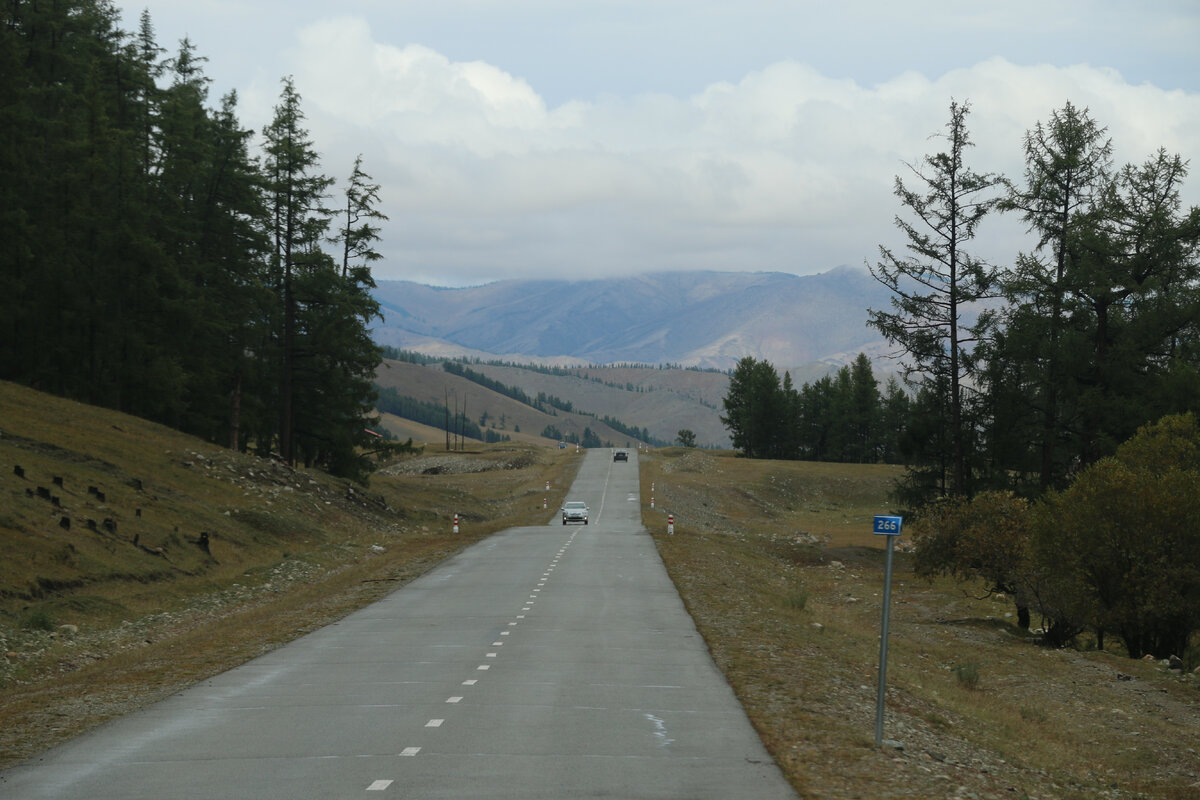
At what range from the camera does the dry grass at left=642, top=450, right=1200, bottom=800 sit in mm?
11883

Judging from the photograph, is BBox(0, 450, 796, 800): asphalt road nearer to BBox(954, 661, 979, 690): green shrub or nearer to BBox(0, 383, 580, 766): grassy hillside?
BBox(0, 383, 580, 766): grassy hillside

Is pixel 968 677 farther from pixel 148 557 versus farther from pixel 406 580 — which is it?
pixel 148 557

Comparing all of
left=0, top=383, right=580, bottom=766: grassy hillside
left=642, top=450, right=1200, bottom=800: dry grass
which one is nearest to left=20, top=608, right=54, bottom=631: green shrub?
left=0, top=383, right=580, bottom=766: grassy hillside

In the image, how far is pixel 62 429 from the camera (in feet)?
131

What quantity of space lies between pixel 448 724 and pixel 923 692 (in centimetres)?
950

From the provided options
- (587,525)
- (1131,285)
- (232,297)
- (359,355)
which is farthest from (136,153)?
(1131,285)

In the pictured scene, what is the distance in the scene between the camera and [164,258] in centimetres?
5169

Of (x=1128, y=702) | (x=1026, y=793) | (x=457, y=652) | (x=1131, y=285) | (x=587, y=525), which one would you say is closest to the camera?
(x=1026, y=793)

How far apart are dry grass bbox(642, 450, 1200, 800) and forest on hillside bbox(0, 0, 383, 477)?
2505 centimetres

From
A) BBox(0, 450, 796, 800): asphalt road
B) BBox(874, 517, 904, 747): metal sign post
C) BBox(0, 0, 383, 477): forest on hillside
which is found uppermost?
BBox(0, 0, 383, 477): forest on hillside

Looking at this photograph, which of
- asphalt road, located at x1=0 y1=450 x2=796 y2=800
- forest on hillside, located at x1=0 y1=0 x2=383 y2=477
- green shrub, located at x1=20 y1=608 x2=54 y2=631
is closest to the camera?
asphalt road, located at x1=0 y1=450 x2=796 y2=800

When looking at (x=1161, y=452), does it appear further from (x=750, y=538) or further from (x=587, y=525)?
(x=587, y=525)

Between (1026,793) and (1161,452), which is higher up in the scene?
(1161,452)

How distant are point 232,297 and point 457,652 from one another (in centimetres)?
4421
